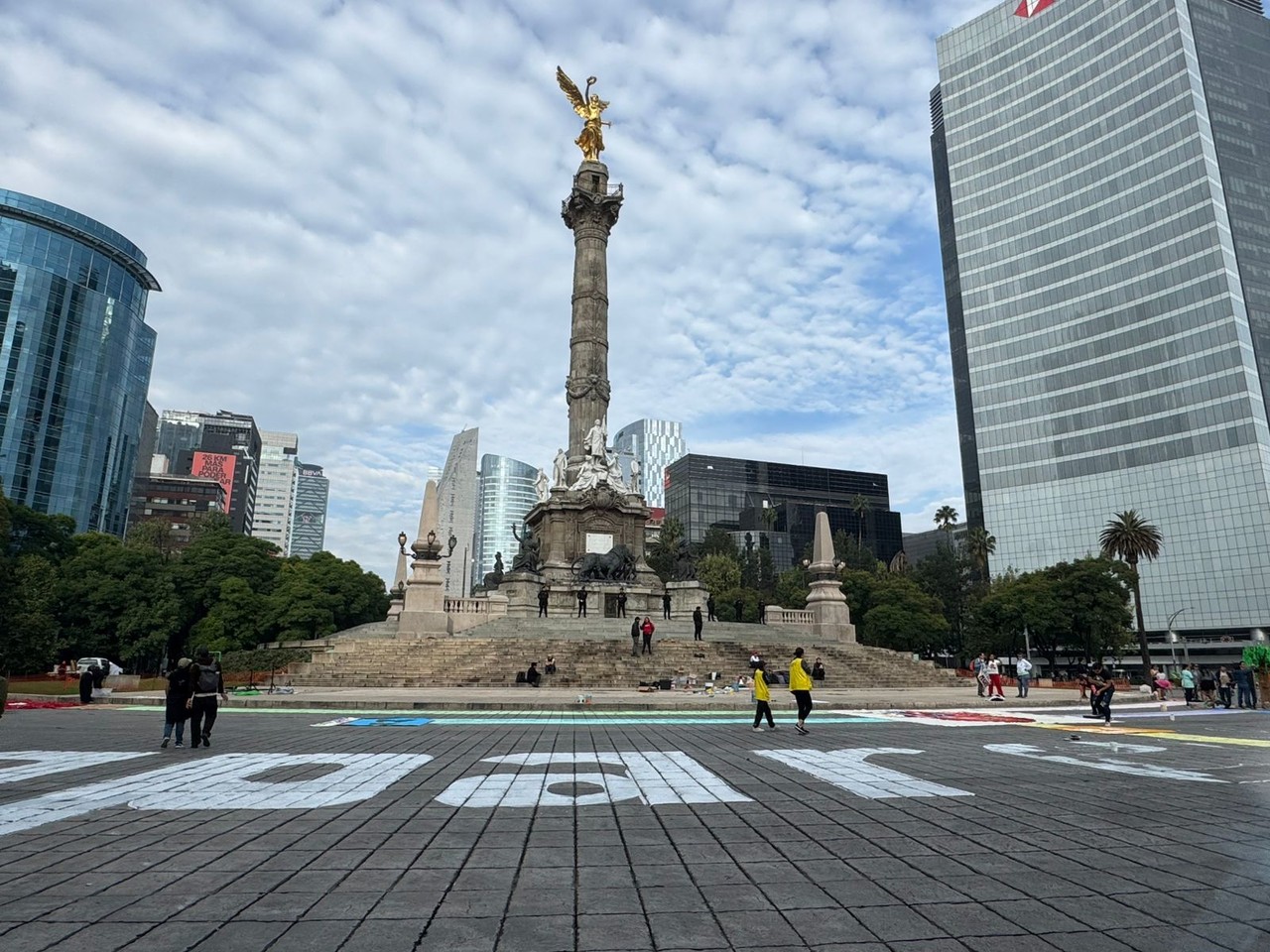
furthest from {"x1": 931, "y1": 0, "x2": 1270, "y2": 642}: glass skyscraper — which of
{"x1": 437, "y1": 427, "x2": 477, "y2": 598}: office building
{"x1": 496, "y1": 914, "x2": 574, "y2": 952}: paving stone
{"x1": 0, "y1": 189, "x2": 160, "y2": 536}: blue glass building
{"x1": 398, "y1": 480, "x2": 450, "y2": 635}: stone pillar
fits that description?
{"x1": 0, "y1": 189, "x2": 160, "y2": 536}: blue glass building

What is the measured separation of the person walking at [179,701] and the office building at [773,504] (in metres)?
116

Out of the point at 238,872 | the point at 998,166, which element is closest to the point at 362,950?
the point at 238,872

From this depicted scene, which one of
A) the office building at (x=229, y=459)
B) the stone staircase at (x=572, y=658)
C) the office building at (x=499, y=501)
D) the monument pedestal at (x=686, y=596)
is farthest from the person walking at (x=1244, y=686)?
the office building at (x=499, y=501)

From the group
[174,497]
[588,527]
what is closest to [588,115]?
[588,527]

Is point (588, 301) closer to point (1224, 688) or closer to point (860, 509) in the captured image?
point (1224, 688)

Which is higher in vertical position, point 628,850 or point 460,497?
point 460,497

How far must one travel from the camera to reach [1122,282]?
80250 mm

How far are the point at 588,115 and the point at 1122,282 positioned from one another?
63715mm

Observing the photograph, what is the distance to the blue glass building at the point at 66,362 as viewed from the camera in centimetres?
8875

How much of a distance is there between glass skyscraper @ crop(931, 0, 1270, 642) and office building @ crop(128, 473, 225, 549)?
120591mm

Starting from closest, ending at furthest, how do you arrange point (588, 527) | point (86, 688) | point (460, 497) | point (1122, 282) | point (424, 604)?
point (86, 688) < point (424, 604) < point (588, 527) < point (1122, 282) < point (460, 497)

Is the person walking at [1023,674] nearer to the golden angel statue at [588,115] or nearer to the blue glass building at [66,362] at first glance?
the golden angel statue at [588,115]

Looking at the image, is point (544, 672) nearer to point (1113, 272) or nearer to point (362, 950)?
point (362, 950)

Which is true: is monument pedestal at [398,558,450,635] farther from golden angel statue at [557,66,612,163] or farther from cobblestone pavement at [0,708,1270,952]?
golden angel statue at [557,66,612,163]
